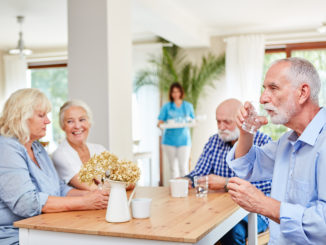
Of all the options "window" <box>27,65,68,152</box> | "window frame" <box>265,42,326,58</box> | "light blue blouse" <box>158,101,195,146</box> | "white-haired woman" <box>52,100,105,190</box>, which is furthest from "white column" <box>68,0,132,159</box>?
"window" <box>27,65,68,152</box>

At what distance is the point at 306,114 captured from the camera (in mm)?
1457

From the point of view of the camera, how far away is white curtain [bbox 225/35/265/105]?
634 cm

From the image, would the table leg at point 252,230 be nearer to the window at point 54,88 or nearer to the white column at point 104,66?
the white column at point 104,66

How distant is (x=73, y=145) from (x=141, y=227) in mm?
1125

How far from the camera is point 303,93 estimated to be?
56.3 inches

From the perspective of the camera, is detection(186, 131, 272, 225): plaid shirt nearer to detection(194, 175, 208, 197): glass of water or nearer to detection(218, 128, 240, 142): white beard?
detection(218, 128, 240, 142): white beard

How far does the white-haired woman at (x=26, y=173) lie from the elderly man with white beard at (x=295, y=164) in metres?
0.78

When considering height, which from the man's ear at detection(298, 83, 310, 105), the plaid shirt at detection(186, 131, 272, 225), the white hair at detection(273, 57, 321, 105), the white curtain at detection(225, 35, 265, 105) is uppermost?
the white curtain at detection(225, 35, 265, 105)

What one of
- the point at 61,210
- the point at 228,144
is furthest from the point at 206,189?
the point at 61,210

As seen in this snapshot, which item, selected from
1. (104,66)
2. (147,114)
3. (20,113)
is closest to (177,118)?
(147,114)

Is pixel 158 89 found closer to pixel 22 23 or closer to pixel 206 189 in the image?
pixel 22 23

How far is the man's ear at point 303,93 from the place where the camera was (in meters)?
1.43

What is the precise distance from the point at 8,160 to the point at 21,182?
0.42ft

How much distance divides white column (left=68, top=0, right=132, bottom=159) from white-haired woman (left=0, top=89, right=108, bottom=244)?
1.15 meters
